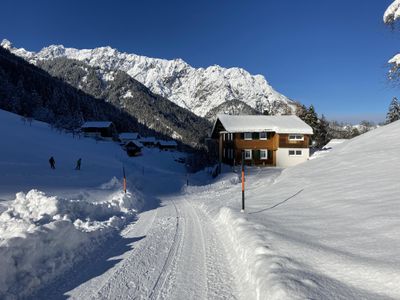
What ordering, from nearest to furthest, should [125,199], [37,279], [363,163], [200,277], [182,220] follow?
[37,279]
[200,277]
[182,220]
[363,163]
[125,199]

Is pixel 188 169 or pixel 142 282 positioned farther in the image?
pixel 188 169

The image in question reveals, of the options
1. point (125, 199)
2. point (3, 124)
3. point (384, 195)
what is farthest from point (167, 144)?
point (384, 195)

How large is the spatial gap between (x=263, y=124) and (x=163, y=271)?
39.4 m

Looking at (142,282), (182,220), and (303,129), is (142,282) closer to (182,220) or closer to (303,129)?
(182,220)

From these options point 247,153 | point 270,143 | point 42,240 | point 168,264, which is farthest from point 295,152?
point 42,240

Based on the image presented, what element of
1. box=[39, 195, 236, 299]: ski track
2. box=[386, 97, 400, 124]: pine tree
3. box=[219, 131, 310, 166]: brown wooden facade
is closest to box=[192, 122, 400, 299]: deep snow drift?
box=[39, 195, 236, 299]: ski track

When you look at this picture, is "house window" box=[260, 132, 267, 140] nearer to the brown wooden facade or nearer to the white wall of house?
the brown wooden facade

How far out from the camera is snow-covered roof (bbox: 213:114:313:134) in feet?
138

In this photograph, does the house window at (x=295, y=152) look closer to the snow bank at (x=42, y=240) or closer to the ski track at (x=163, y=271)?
the snow bank at (x=42, y=240)

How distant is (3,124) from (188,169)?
43805 mm

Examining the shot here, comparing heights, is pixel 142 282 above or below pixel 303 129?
below

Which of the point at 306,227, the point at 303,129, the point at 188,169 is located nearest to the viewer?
the point at 306,227

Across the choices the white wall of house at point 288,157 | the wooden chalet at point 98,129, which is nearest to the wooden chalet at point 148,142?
the wooden chalet at point 98,129

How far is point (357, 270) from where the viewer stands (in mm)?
4883
